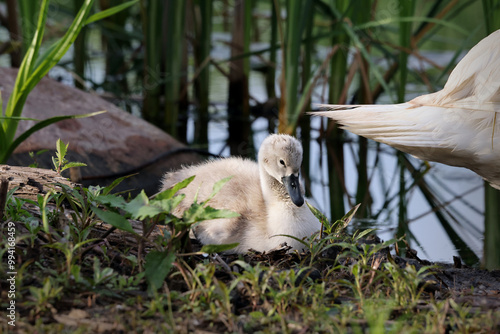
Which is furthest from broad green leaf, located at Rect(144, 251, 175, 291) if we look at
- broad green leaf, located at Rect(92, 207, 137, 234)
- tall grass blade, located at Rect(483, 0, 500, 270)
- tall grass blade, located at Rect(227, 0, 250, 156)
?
tall grass blade, located at Rect(227, 0, 250, 156)

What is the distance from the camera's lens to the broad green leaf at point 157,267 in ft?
7.68

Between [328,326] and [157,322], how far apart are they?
53cm

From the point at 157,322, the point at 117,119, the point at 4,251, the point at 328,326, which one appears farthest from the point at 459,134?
the point at 117,119

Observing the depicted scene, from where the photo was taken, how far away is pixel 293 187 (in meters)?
3.27

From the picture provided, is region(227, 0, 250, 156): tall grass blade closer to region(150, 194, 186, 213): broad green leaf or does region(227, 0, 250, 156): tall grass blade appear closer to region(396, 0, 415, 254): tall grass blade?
region(396, 0, 415, 254): tall grass blade

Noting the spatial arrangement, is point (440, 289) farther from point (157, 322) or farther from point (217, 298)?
point (157, 322)

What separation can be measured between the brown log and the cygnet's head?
92cm

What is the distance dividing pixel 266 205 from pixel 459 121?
39.7 inches

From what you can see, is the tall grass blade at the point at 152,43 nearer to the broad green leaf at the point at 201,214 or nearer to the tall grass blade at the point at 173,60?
the tall grass blade at the point at 173,60

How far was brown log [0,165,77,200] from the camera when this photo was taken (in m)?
3.19

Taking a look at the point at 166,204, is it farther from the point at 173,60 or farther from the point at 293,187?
the point at 173,60

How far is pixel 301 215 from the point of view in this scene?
334 cm

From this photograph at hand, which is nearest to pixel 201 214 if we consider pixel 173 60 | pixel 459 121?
pixel 459 121

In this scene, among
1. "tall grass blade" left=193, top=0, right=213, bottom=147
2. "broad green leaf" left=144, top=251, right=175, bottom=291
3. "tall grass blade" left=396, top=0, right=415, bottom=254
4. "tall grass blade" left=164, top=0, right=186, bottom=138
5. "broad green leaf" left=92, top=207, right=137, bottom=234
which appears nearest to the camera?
"broad green leaf" left=144, top=251, right=175, bottom=291
